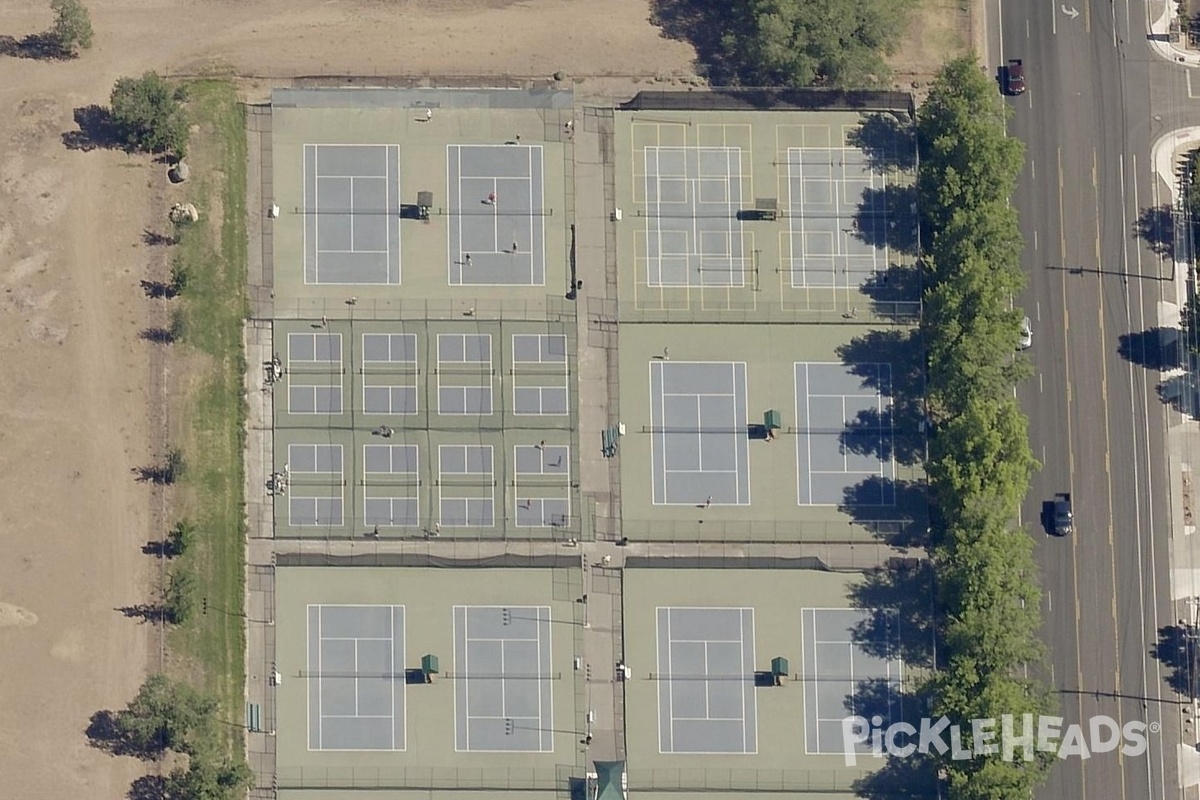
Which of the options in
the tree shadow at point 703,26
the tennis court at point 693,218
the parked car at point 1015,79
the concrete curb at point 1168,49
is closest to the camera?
the tennis court at point 693,218

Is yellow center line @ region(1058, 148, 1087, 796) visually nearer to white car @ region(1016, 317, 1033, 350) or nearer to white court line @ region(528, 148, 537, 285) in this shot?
white car @ region(1016, 317, 1033, 350)

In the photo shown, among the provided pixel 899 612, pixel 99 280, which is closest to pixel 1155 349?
pixel 899 612

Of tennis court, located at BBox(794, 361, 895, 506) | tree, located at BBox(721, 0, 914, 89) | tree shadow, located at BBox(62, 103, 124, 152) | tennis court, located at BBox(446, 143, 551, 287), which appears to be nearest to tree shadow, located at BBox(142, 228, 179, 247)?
tree shadow, located at BBox(62, 103, 124, 152)

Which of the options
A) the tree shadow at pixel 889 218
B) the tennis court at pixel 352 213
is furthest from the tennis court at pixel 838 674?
the tennis court at pixel 352 213

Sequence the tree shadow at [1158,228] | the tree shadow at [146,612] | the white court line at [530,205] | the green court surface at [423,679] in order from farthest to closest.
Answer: the tree shadow at [1158,228] → the white court line at [530,205] → the tree shadow at [146,612] → the green court surface at [423,679]

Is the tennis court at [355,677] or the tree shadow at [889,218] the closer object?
the tennis court at [355,677]

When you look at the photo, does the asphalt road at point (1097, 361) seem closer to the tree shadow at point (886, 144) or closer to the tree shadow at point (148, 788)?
the tree shadow at point (886, 144)

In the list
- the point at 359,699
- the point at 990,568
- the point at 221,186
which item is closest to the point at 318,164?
the point at 221,186
